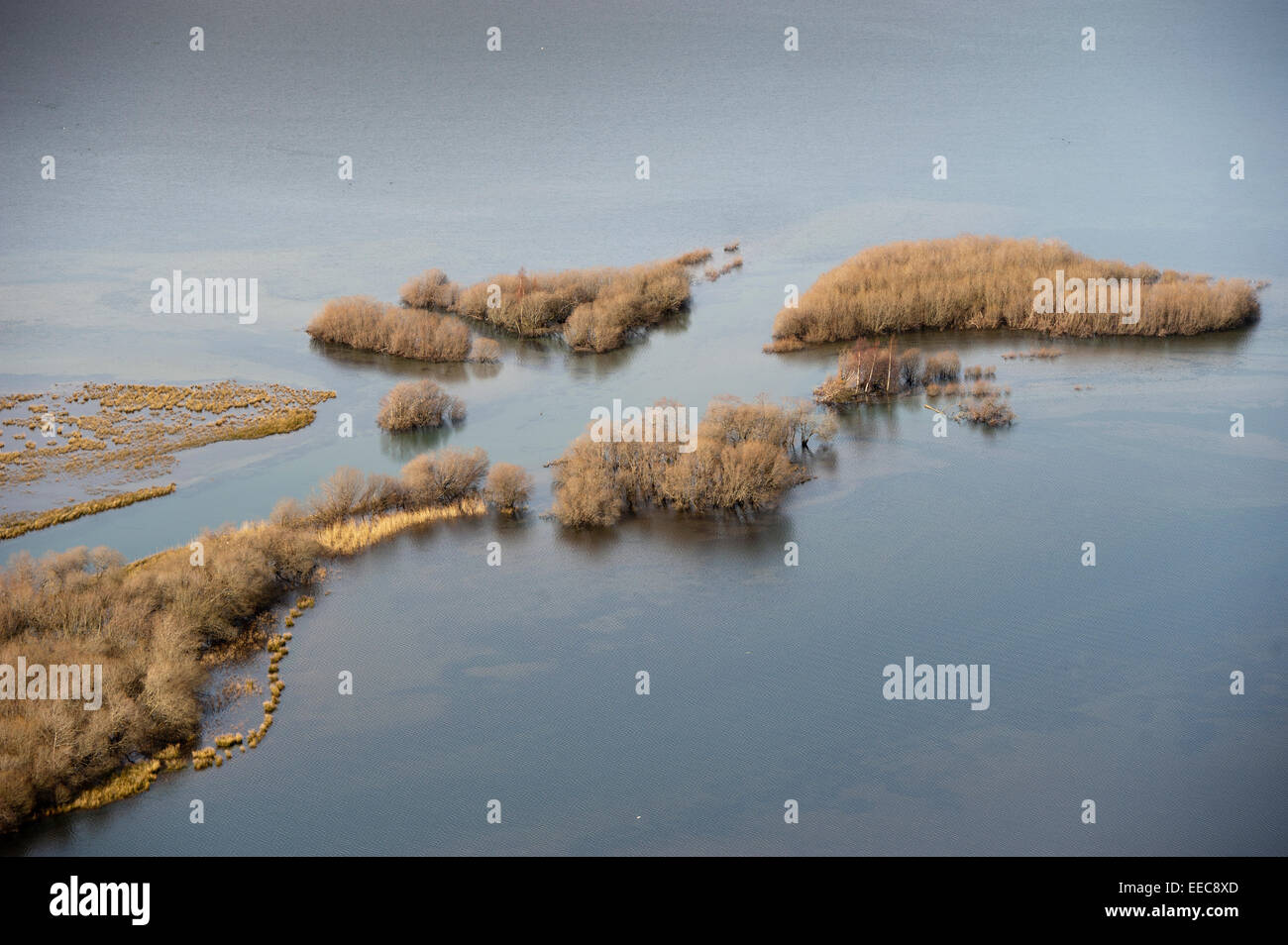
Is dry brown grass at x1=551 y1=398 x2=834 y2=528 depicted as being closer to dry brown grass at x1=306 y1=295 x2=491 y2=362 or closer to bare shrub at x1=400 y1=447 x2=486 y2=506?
bare shrub at x1=400 y1=447 x2=486 y2=506

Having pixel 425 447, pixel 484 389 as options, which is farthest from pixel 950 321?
pixel 425 447

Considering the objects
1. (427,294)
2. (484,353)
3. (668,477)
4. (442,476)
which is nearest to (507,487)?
(442,476)

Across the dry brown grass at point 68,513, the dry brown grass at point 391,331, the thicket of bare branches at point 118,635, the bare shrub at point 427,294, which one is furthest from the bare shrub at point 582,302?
the thicket of bare branches at point 118,635

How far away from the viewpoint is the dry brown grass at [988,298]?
44688mm

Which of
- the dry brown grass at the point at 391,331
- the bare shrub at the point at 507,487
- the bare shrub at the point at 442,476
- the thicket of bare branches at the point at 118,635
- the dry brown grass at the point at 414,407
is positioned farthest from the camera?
the dry brown grass at the point at 391,331

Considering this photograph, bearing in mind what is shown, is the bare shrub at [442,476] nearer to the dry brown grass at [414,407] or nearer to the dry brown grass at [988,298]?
the dry brown grass at [414,407]

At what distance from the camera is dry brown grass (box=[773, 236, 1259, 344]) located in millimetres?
44688

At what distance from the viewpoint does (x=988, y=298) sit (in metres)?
46.0

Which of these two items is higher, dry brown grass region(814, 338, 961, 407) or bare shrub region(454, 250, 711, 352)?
bare shrub region(454, 250, 711, 352)

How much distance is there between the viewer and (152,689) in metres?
23.0

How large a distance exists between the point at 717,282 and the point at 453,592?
26.8 m

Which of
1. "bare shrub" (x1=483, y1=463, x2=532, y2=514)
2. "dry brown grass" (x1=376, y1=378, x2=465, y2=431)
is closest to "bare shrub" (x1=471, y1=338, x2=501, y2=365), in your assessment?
"dry brown grass" (x1=376, y1=378, x2=465, y2=431)

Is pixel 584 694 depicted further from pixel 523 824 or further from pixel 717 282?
pixel 717 282

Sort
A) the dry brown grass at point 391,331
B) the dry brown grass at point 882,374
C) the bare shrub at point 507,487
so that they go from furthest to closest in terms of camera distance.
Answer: the dry brown grass at point 391,331
the dry brown grass at point 882,374
the bare shrub at point 507,487
